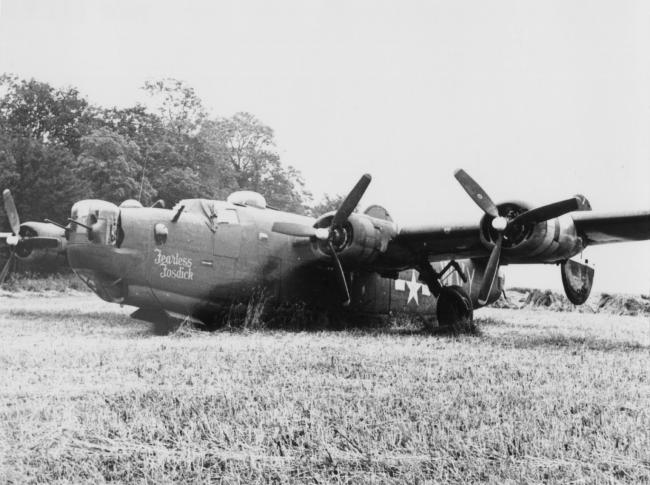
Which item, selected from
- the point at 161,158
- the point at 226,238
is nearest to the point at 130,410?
the point at 226,238

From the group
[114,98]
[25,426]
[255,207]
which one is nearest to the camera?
[25,426]

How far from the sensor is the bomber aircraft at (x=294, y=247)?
11.0 metres

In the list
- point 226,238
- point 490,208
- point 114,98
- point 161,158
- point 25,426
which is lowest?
point 25,426

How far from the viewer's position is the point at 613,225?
11.8 meters

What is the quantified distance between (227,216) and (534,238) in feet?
19.3

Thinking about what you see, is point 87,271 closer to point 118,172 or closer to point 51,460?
point 51,460

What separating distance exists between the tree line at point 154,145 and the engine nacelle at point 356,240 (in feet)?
61.1

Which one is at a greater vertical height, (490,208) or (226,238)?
(490,208)

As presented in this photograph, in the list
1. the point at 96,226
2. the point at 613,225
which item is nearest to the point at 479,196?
the point at 613,225

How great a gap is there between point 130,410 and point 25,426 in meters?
0.74

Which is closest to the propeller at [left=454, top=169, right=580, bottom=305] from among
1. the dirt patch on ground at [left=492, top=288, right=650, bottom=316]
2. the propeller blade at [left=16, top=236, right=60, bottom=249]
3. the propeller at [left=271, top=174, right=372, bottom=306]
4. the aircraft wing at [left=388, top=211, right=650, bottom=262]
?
the aircraft wing at [left=388, top=211, right=650, bottom=262]

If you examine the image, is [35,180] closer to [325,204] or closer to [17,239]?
[17,239]

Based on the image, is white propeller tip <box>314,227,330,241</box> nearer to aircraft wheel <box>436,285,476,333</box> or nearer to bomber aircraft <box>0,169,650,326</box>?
bomber aircraft <box>0,169,650,326</box>

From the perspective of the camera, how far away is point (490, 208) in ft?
38.4
